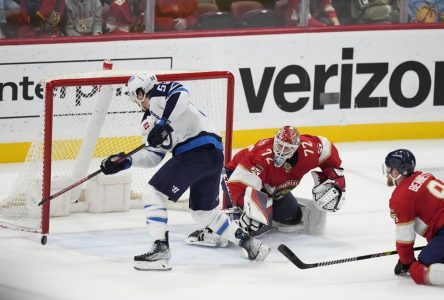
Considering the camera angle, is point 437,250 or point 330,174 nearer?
point 437,250

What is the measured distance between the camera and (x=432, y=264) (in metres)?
6.19

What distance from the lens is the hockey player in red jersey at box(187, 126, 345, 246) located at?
6.88 m

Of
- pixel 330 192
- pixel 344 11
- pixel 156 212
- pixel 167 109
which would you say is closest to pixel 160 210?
pixel 156 212

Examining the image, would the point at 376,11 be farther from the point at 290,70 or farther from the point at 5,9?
the point at 5,9

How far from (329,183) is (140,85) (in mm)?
1284

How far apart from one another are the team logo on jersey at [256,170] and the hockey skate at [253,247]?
0.36m

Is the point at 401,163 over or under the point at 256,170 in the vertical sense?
over

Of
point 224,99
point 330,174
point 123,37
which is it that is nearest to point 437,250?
point 330,174

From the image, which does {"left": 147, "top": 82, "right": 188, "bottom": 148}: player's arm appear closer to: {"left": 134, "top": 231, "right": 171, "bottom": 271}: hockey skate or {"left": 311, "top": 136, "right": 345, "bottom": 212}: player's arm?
{"left": 134, "top": 231, "right": 171, "bottom": 271}: hockey skate

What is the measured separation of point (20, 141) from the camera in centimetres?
862

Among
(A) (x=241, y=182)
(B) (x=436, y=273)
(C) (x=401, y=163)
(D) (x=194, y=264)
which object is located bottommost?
(D) (x=194, y=264)

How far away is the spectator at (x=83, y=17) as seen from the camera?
8703mm

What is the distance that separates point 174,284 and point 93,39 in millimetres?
2891

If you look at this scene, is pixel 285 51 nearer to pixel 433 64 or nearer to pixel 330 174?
pixel 433 64
